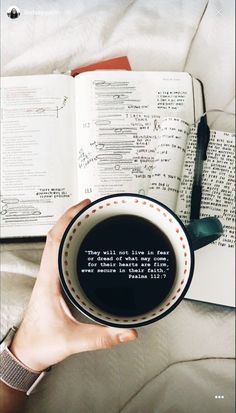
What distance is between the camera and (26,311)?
0.46 m

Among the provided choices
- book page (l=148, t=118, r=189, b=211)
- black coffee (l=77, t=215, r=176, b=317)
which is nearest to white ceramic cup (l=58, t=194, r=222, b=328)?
black coffee (l=77, t=215, r=176, b=317)

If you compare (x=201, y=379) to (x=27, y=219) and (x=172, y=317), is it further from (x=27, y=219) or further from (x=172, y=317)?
(x=27, y=219)

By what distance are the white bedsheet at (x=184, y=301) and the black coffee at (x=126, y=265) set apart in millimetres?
114

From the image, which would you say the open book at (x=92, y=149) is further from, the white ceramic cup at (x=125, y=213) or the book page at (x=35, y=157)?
the white ceramic cup at (x=125, y=213)

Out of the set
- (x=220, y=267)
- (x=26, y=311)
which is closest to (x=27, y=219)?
(x=26, y=311)

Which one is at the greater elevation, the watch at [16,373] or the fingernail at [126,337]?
the fingernail at [126,337]

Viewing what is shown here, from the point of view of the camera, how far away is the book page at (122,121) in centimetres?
49

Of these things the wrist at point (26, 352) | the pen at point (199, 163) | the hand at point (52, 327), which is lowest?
the wrist at point (26, 352)

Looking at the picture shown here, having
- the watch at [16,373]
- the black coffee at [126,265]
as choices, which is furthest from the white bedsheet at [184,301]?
the black coffee at [126,265]

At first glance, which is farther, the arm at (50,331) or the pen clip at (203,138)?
the pen clip at (203,138)

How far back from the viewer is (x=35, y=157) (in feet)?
1.63

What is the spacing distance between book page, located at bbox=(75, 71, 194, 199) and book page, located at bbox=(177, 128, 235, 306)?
0.04m

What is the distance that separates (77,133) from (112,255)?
0.17m

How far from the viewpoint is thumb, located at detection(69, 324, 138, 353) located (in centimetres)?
36
